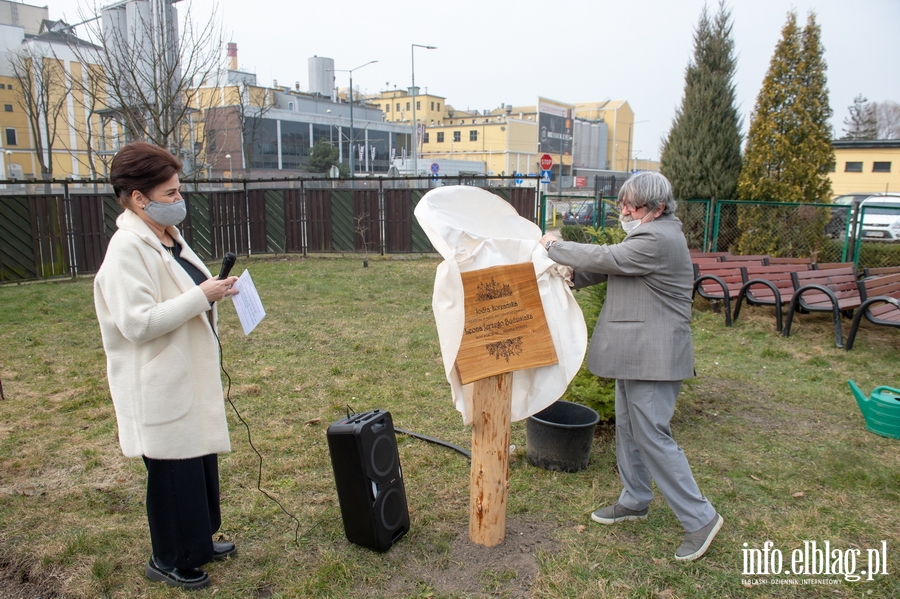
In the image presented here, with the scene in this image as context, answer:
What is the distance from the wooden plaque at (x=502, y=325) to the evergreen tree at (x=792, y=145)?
33.2 feet

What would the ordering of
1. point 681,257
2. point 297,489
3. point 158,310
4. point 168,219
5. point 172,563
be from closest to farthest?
point 158,310, point 168,219, point 172,563, point 681,257, point 297,489

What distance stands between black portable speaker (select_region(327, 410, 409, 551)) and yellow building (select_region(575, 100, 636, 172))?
361 feet

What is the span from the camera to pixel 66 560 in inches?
119

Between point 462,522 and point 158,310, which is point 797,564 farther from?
point 158,310

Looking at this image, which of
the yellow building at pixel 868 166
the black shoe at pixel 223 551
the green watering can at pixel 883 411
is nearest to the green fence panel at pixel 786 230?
the green watering can at pixel 883 411

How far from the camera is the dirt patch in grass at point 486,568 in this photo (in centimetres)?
286

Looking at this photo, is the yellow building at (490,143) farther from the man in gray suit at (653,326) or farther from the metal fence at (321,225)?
the man in gray suit at (653,326)

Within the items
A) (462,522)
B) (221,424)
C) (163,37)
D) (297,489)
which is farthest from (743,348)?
(163,37)

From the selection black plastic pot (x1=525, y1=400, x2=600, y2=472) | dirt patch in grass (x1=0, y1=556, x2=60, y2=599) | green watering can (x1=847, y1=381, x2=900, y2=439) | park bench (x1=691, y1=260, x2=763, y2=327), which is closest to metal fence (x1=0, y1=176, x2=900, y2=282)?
park bench (x1=691, y1=260, x2=763, y2=327)

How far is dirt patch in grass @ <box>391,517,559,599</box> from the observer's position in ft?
9.37

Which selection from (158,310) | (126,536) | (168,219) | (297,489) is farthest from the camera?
(297,489)

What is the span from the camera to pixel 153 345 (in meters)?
2.54

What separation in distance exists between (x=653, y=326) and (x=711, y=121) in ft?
36.6

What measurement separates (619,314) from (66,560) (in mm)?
2984
